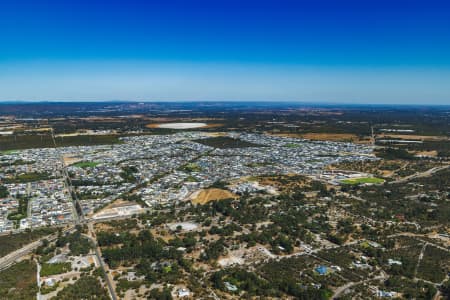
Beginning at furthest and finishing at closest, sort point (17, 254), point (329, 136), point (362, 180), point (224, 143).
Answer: point (329, 136), point (224, 143), point (362, 180), point (17, 254)

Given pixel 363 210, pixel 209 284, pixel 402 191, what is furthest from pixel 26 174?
pixel 402 191

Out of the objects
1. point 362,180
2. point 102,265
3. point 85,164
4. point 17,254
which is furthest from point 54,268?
point 362,180

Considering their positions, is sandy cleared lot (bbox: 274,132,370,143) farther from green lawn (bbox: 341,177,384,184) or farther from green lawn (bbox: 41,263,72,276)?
green lawn (bbox: 41,263,72,276)

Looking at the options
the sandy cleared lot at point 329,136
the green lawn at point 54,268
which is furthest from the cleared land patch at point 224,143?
the green lawn at point 54,268

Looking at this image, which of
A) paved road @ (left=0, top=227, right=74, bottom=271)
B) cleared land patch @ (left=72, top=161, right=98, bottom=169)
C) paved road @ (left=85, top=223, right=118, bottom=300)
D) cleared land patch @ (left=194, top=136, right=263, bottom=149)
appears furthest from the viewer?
cleared land patch @ (left=194, top=136, right=263, bottom=149)

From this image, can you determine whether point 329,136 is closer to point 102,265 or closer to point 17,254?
point 102,265

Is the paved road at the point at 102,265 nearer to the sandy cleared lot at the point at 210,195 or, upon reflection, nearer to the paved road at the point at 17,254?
the paved road at the point at 17,254

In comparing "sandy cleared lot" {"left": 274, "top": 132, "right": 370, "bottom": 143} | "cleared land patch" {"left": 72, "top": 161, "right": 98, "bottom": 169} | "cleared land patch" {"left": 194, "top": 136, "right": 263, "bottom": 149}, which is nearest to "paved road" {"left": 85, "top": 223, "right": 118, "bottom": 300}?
"cleared land patch" {"left": 72, "top": 161, "right": 98, "bottom": 169}

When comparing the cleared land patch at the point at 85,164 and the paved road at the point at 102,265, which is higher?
the cleared land patch at the point at 85,164
